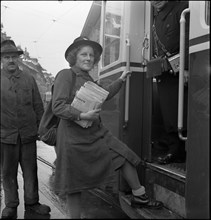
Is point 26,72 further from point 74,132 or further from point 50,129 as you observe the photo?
point 74,132

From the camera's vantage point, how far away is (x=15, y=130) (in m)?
3.16

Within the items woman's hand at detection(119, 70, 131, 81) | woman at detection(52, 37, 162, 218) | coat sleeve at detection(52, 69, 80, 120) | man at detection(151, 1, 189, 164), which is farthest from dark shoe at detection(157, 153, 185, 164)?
coat sleeve at detection(52, 69, 80, 120)

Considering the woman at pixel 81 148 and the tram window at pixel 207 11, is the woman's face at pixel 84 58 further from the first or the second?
the tram window at pixel 207 11

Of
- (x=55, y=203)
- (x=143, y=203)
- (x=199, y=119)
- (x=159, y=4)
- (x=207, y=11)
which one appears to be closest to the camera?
(x=199, y=119)

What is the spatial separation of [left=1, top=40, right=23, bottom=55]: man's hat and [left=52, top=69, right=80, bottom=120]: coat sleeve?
0.83m

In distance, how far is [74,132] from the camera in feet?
8.12

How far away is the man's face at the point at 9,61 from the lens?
3.15 m

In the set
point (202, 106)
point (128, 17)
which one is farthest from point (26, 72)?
point (202, 106)

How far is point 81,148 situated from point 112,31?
1.52 metres

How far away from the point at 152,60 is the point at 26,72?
4.24ft

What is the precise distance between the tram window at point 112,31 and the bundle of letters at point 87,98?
3.08 feet

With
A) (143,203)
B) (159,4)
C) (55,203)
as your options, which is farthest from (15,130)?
(159,4)

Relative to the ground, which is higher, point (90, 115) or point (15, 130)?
point (90, 115)

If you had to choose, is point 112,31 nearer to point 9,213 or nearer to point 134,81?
point 134,81
